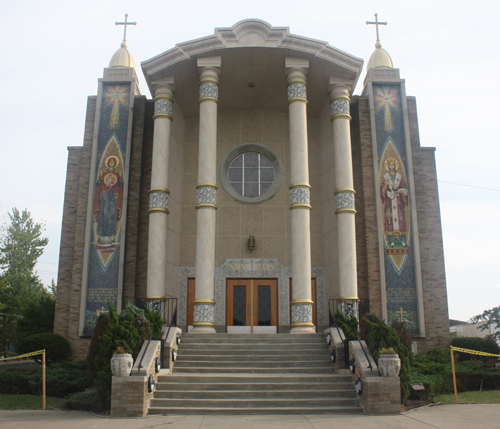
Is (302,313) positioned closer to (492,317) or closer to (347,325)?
(347,325)

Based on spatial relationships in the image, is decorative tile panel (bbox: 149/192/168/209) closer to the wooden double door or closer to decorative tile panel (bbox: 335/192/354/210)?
the wooden double door

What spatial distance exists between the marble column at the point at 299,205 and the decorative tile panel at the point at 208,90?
2.74 meters

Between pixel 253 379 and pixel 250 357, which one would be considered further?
pixel 250 357

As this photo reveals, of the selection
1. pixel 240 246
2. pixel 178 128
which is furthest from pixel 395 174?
pixel 178 128

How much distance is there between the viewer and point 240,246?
65.9 ft

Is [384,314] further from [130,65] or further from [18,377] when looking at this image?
[130,65]

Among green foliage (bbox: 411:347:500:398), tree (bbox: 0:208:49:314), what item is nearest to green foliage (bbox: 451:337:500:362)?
green foliage (bbox: 411:347:500:398)

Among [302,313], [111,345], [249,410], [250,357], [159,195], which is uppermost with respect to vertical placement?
[159,195]

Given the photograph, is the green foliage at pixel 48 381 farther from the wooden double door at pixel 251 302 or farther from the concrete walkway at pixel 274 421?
the wooden double door at pixel 251 302

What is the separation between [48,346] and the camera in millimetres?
16953

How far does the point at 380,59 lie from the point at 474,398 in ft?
48.4

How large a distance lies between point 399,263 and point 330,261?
101 inches

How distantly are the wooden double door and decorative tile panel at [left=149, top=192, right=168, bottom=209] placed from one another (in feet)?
13.7

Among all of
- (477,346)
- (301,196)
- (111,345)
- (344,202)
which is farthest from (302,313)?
(111,345)
